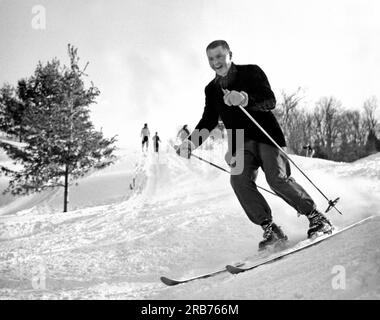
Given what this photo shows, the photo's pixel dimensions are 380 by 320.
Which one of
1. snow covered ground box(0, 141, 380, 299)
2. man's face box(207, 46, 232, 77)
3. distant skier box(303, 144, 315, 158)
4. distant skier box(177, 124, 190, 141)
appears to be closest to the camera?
snow covered ground box(0, 141, 380, 299)

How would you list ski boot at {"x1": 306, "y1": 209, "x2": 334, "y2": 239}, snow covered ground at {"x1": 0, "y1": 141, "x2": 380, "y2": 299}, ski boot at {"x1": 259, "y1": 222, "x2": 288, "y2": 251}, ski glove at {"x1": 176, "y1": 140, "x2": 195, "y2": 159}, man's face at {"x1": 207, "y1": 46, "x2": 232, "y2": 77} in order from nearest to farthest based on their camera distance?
1. snow covered ground at {"x1": 0, "y1": 141, "x2": 380, "y2": 299}
2. ski boot at {"x1": 306, "y1": 209, "x2": 334, "y2": 239}
3. ski boot at {"x1": 259, "y1": 222, "x2": 288, "y2": 251}
4. man's face at {"x1": 207, "y1": 46, "x2": 232, "y2": 77}
5. ski glove at {"x1": 176, "y1": 140, "x2": 195, "y2": 159}

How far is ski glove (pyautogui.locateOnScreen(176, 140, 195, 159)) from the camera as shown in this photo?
380cm

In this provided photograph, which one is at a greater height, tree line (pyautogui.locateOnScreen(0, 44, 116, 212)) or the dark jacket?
tree line (pyautogui.locateOnScreen(0, 44, 116, 212))

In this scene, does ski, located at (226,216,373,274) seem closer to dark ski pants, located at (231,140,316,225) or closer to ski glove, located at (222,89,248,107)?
dark ski pants, located at (231,140,316,225)

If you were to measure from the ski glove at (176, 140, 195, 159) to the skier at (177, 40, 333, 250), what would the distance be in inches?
18.6

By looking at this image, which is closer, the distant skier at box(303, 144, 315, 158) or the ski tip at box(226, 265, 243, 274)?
the ski tip at box(226, 265, 243, 274)

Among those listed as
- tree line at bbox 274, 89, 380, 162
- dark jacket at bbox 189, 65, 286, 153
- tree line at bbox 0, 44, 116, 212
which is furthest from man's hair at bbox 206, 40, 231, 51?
tree line at bbox 274, 89, 380, 162

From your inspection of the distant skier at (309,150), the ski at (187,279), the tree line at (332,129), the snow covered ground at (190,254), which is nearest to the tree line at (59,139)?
the snow covered ground at (190,254)

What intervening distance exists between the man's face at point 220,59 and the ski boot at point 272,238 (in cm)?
160

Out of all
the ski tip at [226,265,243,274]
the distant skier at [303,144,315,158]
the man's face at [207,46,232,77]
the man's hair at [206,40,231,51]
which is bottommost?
the ski tip at [226,265,243,274]

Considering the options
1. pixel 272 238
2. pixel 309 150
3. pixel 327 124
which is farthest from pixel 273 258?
pixel 327 124

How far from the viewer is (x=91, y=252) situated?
4.06m

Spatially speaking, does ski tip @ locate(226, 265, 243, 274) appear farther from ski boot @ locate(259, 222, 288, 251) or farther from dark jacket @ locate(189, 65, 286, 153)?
dark jacket @ locate(189, 65, 286, 153)
